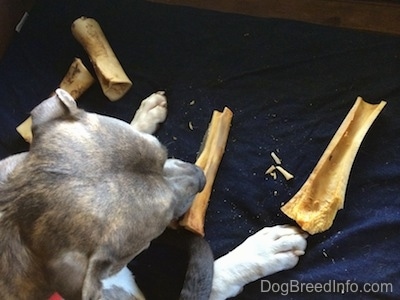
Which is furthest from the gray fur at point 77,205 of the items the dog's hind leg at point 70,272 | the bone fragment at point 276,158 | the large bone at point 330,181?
the bone fragment at point 276,158

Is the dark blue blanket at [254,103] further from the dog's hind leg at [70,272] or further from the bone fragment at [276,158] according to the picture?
the dog's hind leg at [70,272]


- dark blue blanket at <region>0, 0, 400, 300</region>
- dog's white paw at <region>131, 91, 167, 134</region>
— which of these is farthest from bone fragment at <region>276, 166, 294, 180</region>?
dog's white paw at <region>131, 91, 167, 134</region>

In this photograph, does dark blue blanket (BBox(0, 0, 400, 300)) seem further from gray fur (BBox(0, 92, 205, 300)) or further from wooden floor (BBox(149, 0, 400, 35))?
gray fur (BBox(0, 92, 205, 300))

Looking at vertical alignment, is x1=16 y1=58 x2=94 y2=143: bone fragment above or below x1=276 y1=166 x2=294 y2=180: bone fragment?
above

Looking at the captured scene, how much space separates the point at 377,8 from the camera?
3.11m

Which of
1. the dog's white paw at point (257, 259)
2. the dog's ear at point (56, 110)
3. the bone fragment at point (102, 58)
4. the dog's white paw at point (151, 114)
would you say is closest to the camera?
the dog's ear at point (56, 110)

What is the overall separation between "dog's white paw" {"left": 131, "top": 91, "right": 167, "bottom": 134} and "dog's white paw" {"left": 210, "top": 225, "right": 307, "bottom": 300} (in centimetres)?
67

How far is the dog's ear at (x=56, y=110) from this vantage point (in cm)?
230

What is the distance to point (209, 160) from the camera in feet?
9.30

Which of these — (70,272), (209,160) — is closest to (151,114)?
(209,160)

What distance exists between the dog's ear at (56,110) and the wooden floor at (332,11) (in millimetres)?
1225

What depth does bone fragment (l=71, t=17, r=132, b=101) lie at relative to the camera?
10.3ft

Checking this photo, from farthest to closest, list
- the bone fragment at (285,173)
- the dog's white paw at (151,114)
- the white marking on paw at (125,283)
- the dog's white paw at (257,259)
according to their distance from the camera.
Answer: the dog's white paw at (151,114), the bone fragment at (285,173), the dog's white paw at (257,259), the white marking on paw at (125,283)

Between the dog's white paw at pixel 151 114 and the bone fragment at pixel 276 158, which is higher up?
the dog's white paw at pixel 151 114
